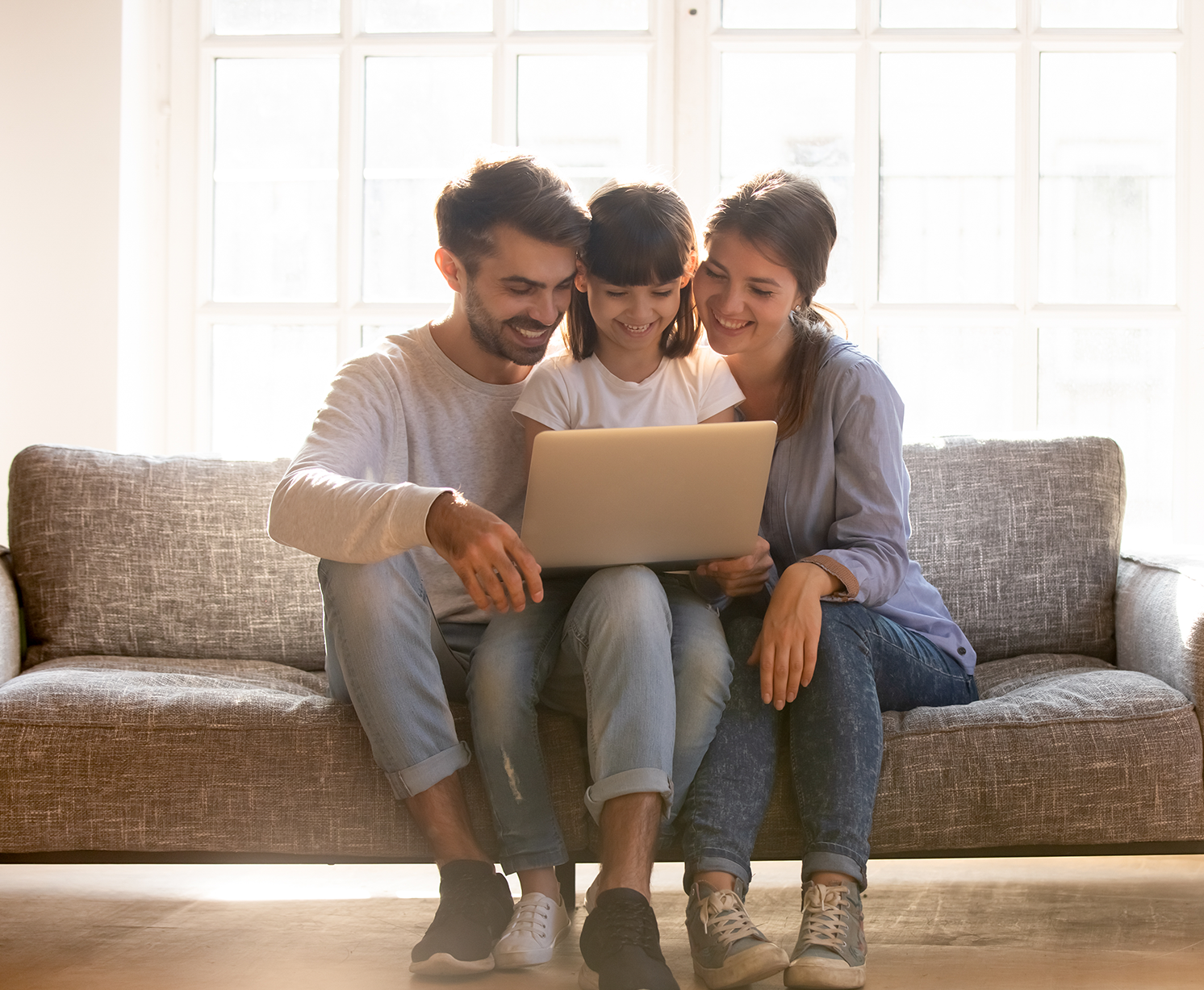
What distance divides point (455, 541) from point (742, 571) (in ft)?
1.32

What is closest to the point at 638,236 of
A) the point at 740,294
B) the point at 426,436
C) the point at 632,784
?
the point at 740,294

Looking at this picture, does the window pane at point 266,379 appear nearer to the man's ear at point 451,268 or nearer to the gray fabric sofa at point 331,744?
the gray fabric sofa at point 331,744

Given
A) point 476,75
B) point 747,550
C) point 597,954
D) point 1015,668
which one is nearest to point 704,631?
point 747,550

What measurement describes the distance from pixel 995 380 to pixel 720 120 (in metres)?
0.86

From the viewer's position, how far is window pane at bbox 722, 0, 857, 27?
269cm

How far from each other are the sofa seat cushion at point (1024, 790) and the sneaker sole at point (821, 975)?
191mm

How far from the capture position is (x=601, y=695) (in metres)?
1.38

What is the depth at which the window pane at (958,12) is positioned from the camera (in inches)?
105

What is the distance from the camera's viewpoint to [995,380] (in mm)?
2678

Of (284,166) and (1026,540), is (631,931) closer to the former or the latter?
(1026,540)

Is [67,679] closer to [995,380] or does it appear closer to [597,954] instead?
[597,954]

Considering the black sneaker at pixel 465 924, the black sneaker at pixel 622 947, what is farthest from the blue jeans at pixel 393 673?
the black sneaker at pixel 622 947

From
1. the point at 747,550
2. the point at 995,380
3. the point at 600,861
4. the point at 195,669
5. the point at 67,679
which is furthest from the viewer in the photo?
the point at 995,380

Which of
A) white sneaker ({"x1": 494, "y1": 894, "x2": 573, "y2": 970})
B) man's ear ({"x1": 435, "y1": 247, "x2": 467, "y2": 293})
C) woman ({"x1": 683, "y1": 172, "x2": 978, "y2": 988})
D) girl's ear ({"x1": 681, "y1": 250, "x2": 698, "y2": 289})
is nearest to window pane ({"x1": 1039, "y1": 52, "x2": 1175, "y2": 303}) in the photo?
woman ({"x1": 683, "y1": 172, "x2": 978, "y2": 988})
